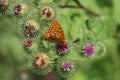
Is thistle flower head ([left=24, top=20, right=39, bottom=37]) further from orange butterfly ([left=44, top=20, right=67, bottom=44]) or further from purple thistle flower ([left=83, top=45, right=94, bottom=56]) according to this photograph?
purple thistle flower ([left=83, top=45, right=94, bottom=56])

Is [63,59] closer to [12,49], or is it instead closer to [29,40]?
[29,40]

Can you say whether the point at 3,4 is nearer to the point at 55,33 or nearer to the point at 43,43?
the point at 43,43

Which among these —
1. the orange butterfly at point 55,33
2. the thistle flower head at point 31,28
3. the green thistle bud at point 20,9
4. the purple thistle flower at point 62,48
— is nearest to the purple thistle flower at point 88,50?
the purple thistle flower at point 62,48

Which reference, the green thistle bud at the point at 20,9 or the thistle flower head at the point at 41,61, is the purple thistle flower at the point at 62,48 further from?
the green thistle bud at the point at 20,9

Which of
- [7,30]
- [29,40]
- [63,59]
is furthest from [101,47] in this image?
[7,30]

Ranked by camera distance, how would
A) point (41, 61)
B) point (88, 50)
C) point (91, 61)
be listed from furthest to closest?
1. point (91, 61)
2. point (88, 50)
3. point (41, 61)

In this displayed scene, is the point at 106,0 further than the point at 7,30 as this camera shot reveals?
No

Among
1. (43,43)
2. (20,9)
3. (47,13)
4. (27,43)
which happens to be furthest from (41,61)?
(20,9)
